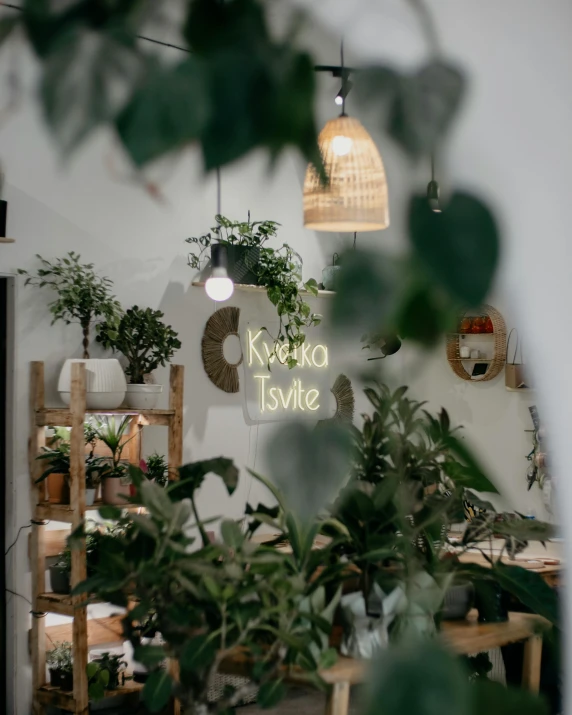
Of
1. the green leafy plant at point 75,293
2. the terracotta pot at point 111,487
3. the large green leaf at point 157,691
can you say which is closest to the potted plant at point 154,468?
the terracotta pot at point 111,487

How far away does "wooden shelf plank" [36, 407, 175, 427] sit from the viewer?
4.09m

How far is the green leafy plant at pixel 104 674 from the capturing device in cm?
405

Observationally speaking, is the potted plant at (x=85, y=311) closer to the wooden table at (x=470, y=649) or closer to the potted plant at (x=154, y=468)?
the potted plant at (x=154, y=468)

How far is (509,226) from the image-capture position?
1.45ft

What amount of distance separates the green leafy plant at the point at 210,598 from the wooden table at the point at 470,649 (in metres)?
0.03

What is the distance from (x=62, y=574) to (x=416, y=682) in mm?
4061

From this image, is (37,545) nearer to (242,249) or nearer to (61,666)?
(61,666)

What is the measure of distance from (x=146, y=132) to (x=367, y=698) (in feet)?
0.94

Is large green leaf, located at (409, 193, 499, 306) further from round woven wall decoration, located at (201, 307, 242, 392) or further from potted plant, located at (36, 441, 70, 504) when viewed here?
round woven wall decoration, located at (201, 307, 242, 392)

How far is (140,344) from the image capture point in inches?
181

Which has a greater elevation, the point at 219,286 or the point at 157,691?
the point at 219,286

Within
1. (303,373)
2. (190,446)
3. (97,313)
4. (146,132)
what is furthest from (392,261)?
(303,373)

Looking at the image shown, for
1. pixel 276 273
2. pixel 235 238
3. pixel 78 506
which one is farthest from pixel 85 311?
pixel 276 273

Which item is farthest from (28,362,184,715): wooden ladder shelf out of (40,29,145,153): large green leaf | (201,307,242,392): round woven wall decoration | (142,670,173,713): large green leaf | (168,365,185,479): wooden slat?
(40,29,145,153): large green leaf
